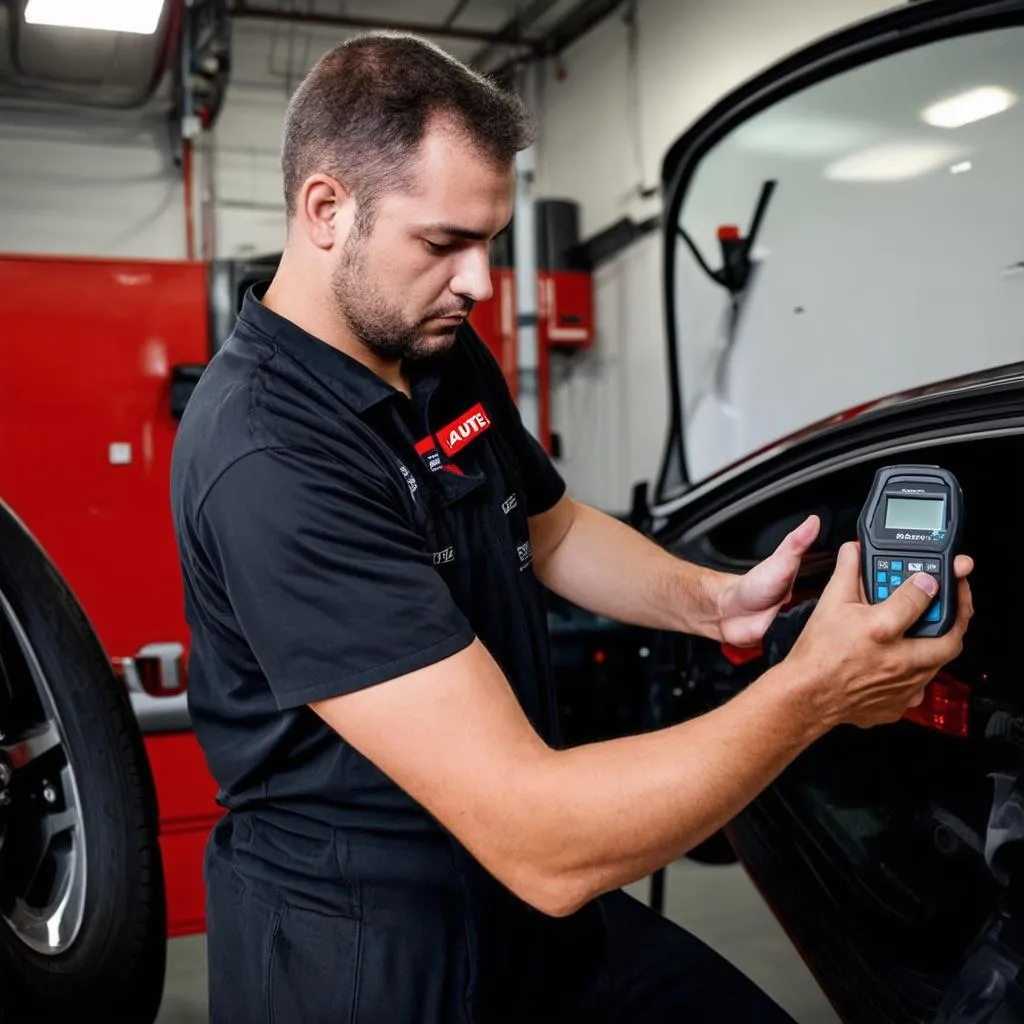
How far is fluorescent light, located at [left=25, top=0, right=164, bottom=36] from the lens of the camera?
4.30 meters

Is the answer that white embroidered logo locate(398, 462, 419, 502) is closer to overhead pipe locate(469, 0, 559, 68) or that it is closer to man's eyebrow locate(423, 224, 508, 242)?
man's eyebrow locate(423, 224, 508, 242)

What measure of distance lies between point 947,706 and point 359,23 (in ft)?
20.6

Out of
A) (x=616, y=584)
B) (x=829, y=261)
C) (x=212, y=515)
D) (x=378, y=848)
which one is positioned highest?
(x=829, y=261)

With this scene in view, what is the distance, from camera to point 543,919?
1.36 m

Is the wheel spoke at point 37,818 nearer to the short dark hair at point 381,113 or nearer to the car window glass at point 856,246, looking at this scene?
the short dark hair at point 381,113

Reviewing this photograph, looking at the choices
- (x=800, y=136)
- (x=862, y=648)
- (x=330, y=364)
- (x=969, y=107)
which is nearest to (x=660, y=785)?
(x=862, y=648)

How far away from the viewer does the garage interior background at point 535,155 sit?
224 inches

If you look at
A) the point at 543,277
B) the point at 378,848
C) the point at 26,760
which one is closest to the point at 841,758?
the point at 378,848

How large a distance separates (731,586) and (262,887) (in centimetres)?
67

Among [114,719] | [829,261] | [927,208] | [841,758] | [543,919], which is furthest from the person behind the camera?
[829,261]

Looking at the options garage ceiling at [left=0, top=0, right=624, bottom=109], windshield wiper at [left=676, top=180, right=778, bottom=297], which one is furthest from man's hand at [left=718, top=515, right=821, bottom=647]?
garage ceiling at [left=0, top=0, right=624, bottom=109]

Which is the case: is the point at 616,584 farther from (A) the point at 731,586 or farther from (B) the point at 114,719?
(B) the point at 114,719

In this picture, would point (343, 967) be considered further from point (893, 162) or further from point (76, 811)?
point (893, 162)

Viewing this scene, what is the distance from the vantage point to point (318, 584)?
1051mm
